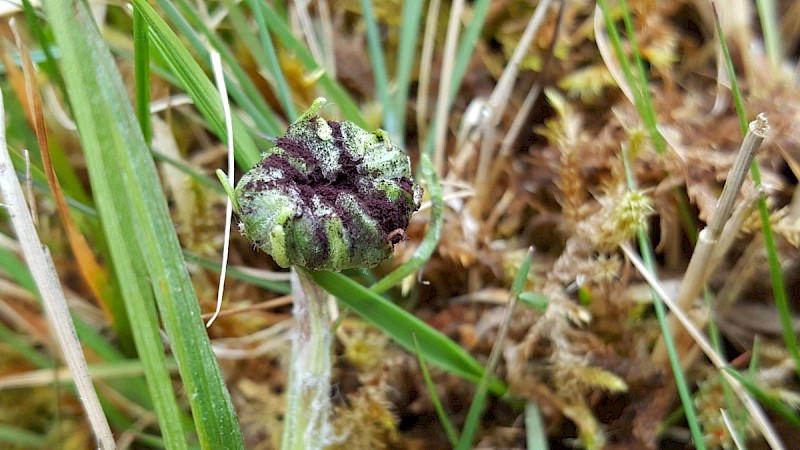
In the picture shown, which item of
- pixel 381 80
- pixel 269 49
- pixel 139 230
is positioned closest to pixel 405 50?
pixel 381 80

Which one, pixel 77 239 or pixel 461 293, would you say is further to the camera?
pixel 461 293

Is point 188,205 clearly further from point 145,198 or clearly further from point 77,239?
point 145,198

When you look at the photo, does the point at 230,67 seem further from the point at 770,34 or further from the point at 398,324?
the point at 770,34

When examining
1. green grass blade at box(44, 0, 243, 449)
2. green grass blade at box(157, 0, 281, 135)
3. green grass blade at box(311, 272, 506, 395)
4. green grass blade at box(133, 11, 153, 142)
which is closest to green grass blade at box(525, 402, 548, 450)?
green grass blade at box(311, 272, 506, 395)

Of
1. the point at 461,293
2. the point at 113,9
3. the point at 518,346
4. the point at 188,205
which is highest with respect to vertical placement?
the point at 113,9

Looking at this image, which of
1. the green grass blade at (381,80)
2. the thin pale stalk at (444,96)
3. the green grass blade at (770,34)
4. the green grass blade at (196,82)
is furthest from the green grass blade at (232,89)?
the green grass blade at (770,34)

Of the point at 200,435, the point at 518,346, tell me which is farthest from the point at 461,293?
the point at 200,435

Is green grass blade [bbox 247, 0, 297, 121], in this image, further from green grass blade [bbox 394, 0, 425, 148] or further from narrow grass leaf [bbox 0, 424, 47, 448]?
narrow grass leaf [bbox 0, 424, 47, 448]
